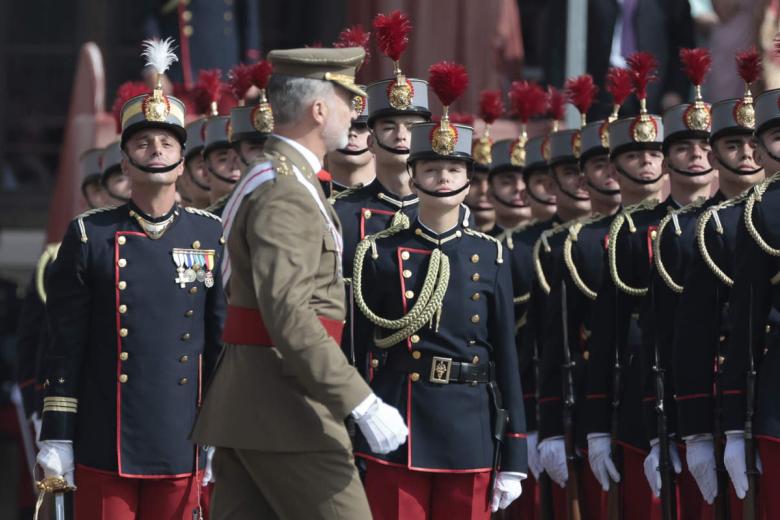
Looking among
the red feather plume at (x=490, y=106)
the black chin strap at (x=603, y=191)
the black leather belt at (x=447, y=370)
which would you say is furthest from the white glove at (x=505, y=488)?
the red feather plume at (x=490, y=106)

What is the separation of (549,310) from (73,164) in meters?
4.26

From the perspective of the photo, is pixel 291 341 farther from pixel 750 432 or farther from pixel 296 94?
pixel 750 432

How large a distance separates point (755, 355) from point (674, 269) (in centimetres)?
131

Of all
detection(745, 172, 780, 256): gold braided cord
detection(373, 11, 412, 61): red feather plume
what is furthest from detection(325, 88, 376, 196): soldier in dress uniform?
detection(745, 172, 780, 256): gold braided cord

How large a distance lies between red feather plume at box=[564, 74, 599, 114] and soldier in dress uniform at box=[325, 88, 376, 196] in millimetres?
1443

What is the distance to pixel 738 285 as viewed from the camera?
6367 millimetres

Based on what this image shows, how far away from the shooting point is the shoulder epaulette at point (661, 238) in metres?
7.64

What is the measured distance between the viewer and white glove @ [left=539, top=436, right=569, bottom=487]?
8383 millimetres

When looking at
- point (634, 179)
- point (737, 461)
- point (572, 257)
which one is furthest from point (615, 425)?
point (737, 461)

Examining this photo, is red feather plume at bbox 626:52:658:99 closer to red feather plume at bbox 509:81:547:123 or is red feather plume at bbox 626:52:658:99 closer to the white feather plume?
red feather plume at bbox 509:81:547:123

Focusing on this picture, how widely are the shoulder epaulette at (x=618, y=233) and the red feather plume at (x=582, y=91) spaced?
4.49 feet

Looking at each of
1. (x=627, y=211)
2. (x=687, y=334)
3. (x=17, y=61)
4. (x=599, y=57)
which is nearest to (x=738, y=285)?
(x=687, y=334)

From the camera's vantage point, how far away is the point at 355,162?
8375mm

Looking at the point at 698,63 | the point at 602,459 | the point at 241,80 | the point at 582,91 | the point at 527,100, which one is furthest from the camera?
the point at 527,100
